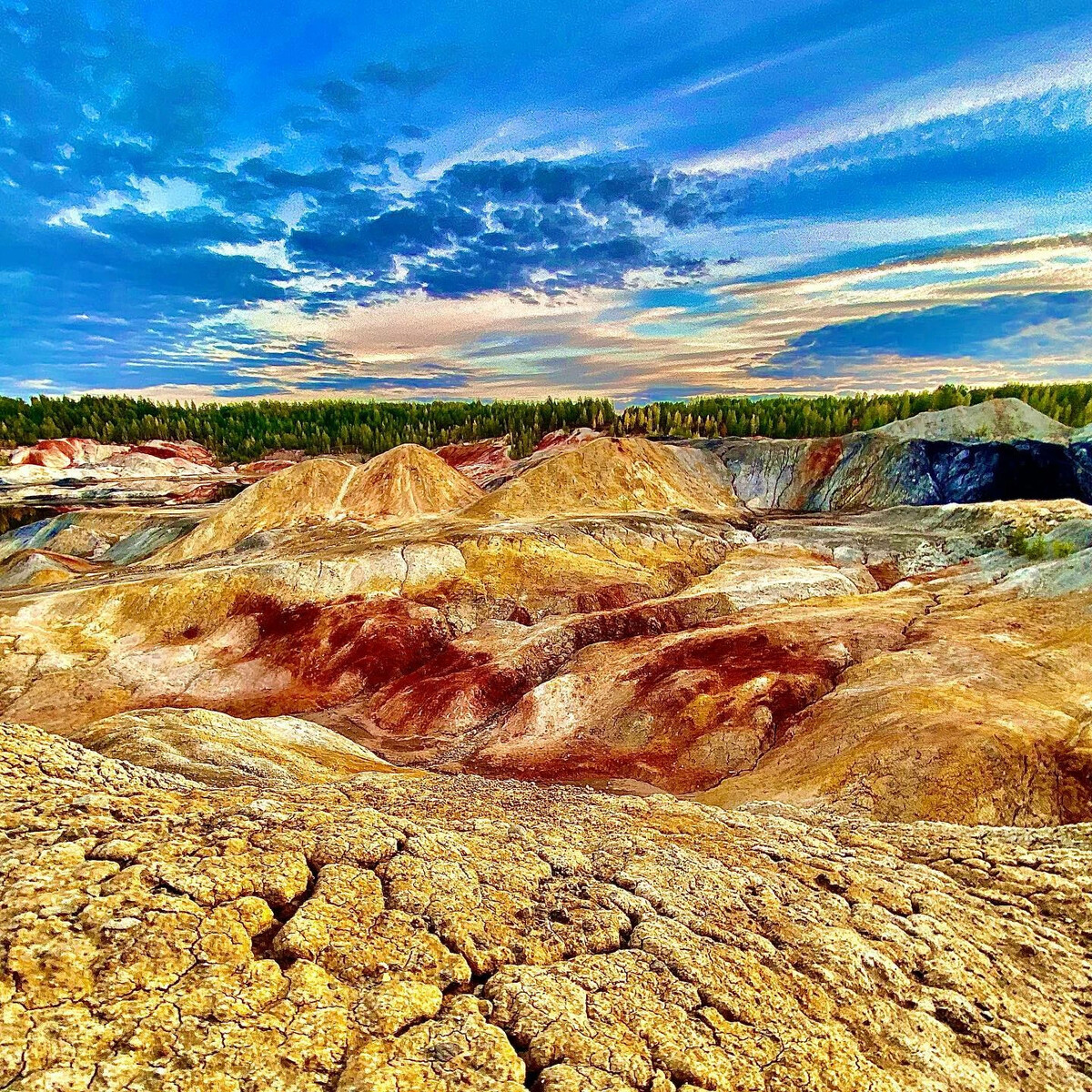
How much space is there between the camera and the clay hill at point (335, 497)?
7500 cm

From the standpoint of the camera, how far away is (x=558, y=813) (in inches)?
579

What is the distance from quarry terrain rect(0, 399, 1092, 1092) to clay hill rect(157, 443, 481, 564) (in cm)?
993

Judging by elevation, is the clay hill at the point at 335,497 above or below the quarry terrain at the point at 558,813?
above

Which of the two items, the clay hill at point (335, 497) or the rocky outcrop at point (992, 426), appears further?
the rocky outcrop at point (992, 426)

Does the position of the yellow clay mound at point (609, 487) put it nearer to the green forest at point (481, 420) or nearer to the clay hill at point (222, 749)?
the green forest at point (481, 420)

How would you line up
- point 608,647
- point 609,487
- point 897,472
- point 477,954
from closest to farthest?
point 477,954
point 608,647
point 609,487
point 897,472

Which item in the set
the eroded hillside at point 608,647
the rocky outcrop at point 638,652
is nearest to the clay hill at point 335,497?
the eroded hillside at point 608,647

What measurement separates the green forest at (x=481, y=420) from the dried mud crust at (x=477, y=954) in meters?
118

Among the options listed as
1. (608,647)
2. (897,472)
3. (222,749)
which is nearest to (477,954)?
(222,749)

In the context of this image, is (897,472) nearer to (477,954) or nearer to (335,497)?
(335,497)

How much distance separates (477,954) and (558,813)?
7.03 meters

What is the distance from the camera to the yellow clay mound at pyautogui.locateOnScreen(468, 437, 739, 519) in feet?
258

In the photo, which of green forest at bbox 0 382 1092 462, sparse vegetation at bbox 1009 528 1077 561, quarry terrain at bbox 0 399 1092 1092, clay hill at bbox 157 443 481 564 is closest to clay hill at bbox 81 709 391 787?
quarry terrain at bbox 0 399 1092 1092

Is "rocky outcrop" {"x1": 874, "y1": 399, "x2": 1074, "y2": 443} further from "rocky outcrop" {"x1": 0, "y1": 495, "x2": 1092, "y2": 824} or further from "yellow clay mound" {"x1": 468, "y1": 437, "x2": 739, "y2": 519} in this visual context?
"yellow clay mound" {"x1": 468, "y1": 437, "x2": 739, "y2": 519}
